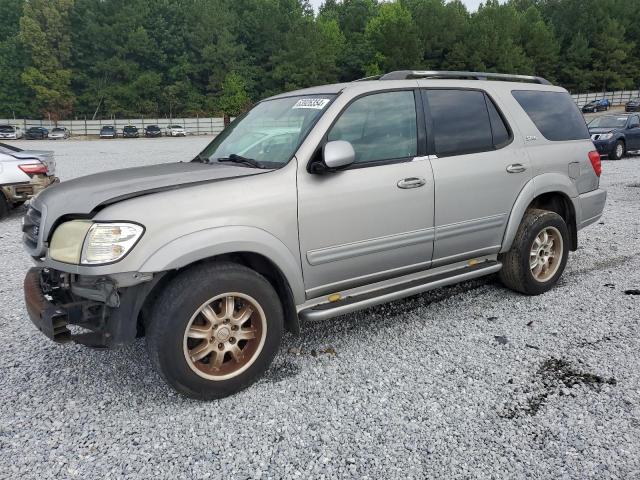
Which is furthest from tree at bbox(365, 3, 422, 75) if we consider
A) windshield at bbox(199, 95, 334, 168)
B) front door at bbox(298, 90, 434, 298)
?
front door at bbox(298, 90, 434, 298)

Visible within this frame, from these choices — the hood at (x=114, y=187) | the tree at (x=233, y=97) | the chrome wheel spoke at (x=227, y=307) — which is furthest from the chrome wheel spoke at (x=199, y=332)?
the tree at (x=233, y=97)

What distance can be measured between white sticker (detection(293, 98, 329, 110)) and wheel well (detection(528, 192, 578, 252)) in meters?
2.33

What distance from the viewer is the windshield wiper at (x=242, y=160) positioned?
131 inches

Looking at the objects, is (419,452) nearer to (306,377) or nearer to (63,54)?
(306,377)

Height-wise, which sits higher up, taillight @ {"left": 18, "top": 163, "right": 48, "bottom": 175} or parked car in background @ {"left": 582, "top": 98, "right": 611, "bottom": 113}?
parked car in background @ {"left": 582, "top": 98, "right": 611, "bottom": 113}

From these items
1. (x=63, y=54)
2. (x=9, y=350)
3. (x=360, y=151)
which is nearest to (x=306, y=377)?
(x=360, y=151)

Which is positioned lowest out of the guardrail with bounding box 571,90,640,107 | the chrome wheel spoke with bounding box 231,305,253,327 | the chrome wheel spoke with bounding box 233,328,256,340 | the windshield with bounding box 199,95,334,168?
the chrome wheel spoke with bounding box 233,328,256,340

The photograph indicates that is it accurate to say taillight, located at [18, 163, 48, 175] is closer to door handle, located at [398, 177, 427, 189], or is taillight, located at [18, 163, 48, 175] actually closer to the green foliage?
door handle, located at [398, 177, 427, 189]

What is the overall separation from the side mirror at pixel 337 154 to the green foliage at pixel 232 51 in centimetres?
7229

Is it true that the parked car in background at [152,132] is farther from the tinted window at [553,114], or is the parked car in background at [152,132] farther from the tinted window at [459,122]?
the tinted window at [459,122]

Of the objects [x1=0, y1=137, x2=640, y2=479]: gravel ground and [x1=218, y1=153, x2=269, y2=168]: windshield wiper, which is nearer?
[x1=0, y1=137, x2=640, y2=479]: gravel ground

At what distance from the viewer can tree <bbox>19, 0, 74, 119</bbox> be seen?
7100cm

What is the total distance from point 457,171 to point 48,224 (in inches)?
111

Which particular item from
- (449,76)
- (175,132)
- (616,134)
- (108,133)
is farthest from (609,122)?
(108,133)
